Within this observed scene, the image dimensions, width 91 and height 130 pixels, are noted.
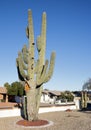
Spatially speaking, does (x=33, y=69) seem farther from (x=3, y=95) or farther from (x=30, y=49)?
(x=3, y=95)

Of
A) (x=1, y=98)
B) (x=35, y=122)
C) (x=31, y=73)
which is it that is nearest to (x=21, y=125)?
(x=35, y=122)

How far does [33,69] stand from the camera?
56.2ft

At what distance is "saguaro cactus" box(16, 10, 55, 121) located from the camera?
16859mm

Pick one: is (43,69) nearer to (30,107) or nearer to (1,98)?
(30,107)

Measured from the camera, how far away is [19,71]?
58.4 ft

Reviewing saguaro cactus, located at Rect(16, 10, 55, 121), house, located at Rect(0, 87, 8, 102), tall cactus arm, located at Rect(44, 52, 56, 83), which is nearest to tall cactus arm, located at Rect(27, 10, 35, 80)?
saguaro cactus, located at Rect(16, 10, 55, 121)

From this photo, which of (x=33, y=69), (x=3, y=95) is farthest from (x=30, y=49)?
(x=3, y=95)

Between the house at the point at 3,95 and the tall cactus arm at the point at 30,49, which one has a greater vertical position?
the tall cactus arm at the point at 30,49

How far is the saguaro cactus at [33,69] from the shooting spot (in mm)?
16859

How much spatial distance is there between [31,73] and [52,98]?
1197 inches

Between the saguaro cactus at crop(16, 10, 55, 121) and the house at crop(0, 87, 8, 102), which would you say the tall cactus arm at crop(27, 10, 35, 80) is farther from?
the house at crop(0, 87, 8, 102)

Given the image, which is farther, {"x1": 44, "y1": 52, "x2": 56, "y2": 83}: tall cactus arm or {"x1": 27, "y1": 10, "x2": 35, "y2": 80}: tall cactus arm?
{"x1": 44, "y1": 52, "x2": 56, "y2": 83}: tall cactus arm

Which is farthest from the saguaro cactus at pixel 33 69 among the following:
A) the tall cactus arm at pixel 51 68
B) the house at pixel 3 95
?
the house at pixel 3 95

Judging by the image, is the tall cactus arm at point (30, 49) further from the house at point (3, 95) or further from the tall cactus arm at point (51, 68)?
the house at point (3, 95)
